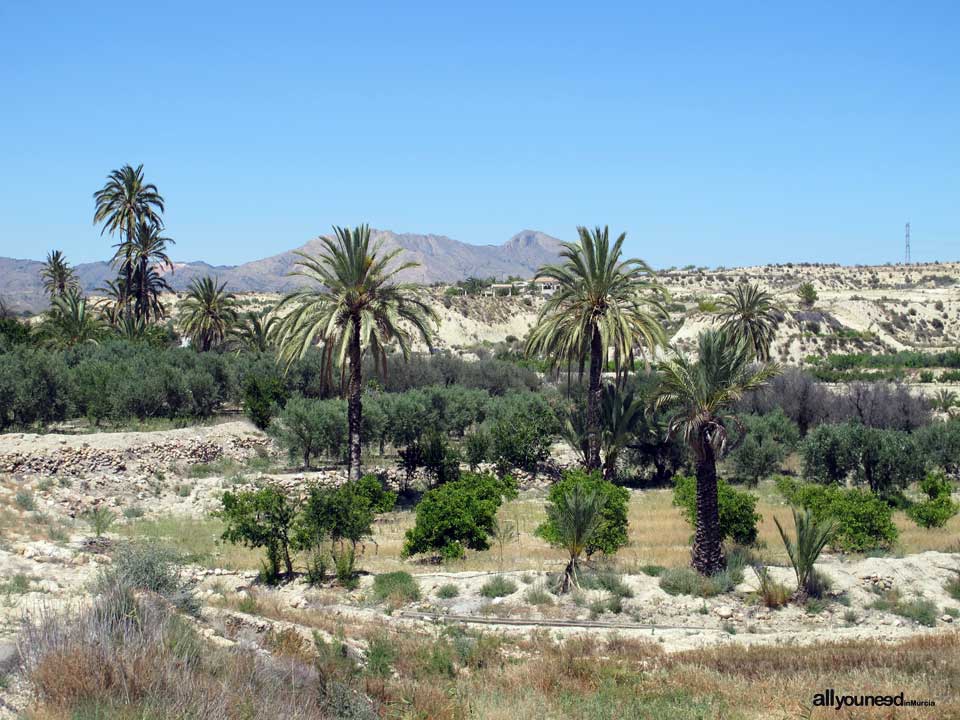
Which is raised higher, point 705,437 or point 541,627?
point 705,437

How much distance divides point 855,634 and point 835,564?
3.88 m

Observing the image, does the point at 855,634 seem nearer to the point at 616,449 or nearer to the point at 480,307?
the point at 616,449

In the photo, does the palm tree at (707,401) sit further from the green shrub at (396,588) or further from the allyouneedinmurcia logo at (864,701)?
the allyouneedinmurcia logo at (864,701)

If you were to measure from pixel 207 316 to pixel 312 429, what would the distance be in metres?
19.2

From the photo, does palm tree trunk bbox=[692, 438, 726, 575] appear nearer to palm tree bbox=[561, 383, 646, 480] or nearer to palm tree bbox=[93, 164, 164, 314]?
palm tree bbox=[561, 383, 646, 480]

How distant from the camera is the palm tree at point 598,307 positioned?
79.3 ft

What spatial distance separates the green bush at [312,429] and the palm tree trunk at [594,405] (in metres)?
8.56

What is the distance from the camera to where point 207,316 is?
4425 centimetres

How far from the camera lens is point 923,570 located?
1656 cm

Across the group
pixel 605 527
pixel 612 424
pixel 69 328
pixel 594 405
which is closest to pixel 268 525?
pixel 605 527

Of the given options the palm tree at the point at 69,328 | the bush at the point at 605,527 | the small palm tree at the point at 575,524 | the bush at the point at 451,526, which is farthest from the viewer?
the palm tree at the point at 69,328

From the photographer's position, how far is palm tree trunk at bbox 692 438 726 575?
16.6 m

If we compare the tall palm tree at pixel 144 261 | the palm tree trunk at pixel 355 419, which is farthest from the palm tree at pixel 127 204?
the palm tree trunk at pixel 355 419

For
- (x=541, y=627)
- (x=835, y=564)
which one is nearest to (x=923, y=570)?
(x=835, y=564)
